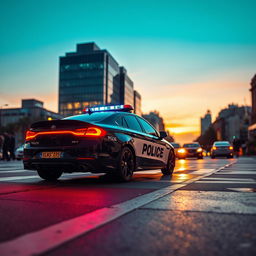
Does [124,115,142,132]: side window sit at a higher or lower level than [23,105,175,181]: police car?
higher

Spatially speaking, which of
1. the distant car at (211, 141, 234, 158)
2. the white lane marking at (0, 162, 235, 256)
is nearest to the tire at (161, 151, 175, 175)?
the white lane marking at (0, 162, 235, 256)

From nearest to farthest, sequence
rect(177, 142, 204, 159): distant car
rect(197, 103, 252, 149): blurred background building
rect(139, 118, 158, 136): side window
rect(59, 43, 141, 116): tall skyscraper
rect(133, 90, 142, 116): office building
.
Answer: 1. rect(139, 118, 158, 136): side window
2. rect(177, 142, 204, 159): distant car
3. rect(197, 103, 252, 149): blurred background building
4. rect(59, 43, 141, 116): tall skyscraper
5. rect(133, 90, 142, 116): office building

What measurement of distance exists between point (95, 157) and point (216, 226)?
139 inches

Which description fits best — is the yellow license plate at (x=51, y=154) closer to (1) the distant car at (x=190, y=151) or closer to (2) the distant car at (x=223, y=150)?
(1) the distant car at (x=190, y=151)

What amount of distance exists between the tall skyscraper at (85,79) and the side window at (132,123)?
112851mm

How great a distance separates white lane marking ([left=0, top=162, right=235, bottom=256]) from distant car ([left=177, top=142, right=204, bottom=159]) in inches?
1038

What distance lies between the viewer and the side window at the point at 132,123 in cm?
738

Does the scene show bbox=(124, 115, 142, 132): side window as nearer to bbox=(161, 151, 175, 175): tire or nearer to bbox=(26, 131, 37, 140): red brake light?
bbox=(161, 151, 175, 175): tire

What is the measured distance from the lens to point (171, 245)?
2.18 m

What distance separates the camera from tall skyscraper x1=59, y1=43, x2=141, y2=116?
122688 mm

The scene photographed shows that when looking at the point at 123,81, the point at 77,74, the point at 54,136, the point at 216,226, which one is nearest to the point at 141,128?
the point at 54,136

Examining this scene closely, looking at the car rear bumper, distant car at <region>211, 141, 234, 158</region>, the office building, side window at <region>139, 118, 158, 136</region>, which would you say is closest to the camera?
the car rear bumper

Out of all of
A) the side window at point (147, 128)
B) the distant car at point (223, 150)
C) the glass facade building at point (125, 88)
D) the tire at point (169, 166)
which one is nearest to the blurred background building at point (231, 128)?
the glass facade building at point (125, 88)

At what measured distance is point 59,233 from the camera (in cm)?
245
